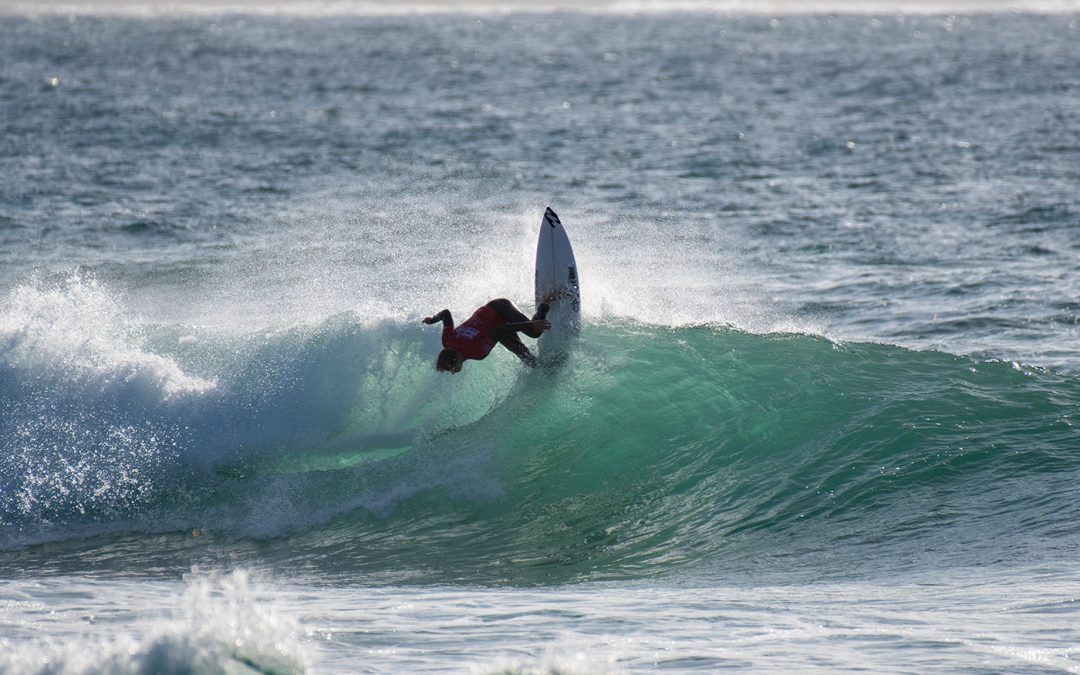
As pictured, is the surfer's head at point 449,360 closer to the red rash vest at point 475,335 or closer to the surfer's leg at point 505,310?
the red rash vest at point 475,335

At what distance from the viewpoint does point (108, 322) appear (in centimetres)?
1311

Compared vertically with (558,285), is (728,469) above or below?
below

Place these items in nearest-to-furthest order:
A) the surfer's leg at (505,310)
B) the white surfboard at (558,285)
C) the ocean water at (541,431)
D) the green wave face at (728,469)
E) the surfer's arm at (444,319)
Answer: the ocean water at (541,431), the green wave face at (728,469), the surfer's arm at (444,319), the surfer's leg at (505,310), the white surfboard at (558,285)

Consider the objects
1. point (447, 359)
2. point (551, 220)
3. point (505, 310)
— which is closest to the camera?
point (447, 359)

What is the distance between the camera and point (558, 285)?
41.8 ft

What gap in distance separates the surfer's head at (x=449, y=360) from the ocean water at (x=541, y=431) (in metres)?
1.08

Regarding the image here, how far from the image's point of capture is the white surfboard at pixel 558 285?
41.1 feet

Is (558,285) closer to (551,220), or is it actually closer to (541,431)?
(551,220)

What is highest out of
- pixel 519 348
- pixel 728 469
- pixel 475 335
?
pixel 475 335

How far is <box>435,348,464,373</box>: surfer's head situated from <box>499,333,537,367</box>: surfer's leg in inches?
22.8

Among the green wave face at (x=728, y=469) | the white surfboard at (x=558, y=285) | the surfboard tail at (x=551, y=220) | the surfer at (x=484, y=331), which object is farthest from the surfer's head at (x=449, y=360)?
the surfboard tail at (x=551, y=220)

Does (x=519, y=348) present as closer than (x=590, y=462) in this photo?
Yes

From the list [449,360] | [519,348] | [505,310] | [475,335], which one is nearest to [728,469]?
[519,348]

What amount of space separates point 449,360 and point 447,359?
21mm
